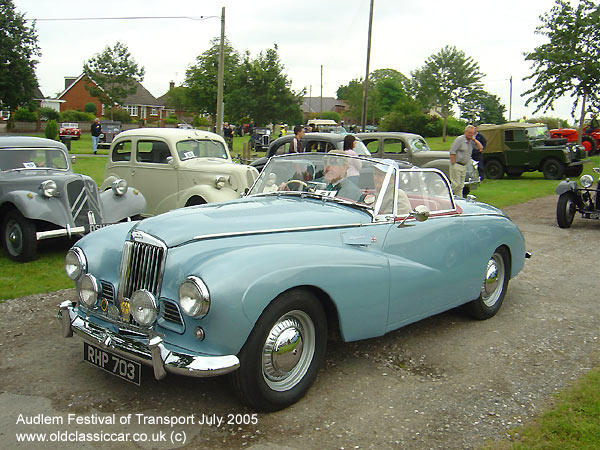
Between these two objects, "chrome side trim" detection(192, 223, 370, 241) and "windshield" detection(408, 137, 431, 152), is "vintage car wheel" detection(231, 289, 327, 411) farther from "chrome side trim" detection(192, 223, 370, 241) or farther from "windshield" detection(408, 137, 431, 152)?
"windshield" detection(408, 137, 431, 152)

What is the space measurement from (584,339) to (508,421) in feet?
6.53

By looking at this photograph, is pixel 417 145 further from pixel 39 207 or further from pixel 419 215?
pixel 419 215

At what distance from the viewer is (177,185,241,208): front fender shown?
31.5ft

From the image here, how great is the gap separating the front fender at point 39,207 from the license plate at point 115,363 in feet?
13.8

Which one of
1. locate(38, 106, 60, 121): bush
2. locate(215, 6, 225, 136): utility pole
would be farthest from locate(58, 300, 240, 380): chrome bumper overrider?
locate(38, 106, 60, 121): bush

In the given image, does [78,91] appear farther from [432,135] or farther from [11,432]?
[11,432]

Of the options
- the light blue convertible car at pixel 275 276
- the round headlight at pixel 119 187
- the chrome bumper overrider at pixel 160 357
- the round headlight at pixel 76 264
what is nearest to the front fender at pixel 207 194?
the round headlight at pixel 119 187

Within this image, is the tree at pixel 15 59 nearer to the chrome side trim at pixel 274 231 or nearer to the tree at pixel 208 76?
the tree at pixel 208 76

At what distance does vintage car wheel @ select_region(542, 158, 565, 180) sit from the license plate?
63.8ft

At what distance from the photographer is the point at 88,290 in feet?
13.0

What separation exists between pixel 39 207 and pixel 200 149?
3.71m

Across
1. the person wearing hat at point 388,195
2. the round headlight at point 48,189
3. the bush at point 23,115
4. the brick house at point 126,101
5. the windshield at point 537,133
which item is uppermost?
the brick house at point 126,101

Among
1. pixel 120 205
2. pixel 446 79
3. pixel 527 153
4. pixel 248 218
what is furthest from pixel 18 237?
pixel 446 79

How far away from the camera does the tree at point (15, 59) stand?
41062 millimetres
